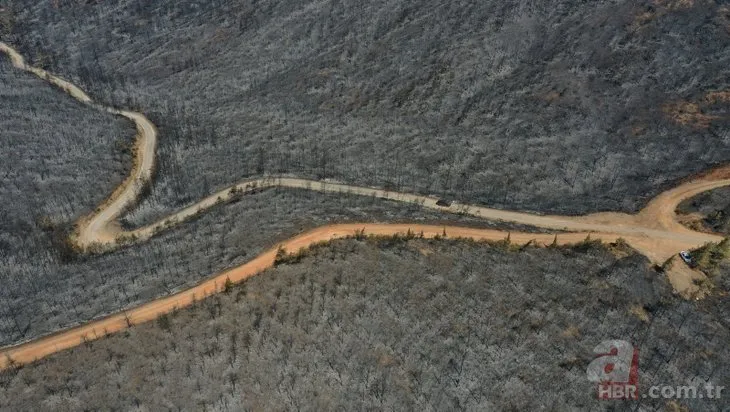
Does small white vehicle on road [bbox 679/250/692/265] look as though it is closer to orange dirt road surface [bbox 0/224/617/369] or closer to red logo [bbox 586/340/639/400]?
orange dirt road surface [bbox 0/224/617/369]

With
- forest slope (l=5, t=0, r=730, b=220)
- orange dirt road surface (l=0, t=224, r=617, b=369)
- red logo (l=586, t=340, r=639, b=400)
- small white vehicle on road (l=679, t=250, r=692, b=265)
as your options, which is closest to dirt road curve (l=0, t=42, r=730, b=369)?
orange dirt road surface (l=0, t=224, r=617, b=369)

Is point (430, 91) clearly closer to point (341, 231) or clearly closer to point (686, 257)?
point (341, 231)

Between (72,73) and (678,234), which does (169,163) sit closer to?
(72,73)

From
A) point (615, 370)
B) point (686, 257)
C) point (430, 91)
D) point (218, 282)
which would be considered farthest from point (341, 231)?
point (430, 91)

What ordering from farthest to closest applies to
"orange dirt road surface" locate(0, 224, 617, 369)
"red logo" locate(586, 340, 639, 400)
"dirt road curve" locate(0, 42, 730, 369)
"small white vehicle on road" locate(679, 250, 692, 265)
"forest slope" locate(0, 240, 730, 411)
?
"small white vehicle on road" locate(679, 250, 692, 265)
"dirt road curve" locate(0, 42, 730, 369)
"orange dirt road surface" locate(0, 224, 617, 369)
"red logo" locate(586, 340, 639, 400)
"forest slope" locate(0, 240, 730, 411)

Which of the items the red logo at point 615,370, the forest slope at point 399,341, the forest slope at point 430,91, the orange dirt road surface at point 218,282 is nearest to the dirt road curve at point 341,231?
the orange dirt road surface at point 218,282

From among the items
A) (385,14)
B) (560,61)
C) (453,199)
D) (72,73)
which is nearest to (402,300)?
(453,199)

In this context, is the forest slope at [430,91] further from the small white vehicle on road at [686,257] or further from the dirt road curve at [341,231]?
the small white vehicle on road at [686,257]

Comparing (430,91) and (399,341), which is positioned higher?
(430,91)

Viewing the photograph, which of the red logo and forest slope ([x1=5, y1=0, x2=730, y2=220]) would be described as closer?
the red logo
